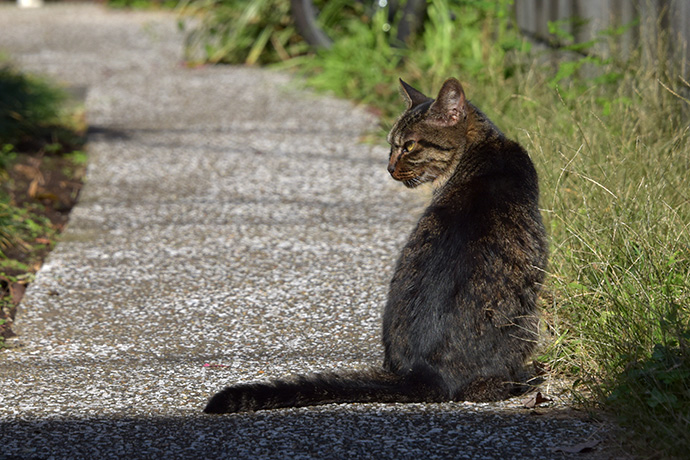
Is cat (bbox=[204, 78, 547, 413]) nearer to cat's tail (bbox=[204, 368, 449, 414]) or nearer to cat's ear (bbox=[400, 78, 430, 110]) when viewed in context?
cat's tail (bbox=[204, 368, 449, 414])

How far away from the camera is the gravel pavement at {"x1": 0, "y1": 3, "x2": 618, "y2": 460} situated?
2799mm

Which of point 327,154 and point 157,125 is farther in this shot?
point 157,125

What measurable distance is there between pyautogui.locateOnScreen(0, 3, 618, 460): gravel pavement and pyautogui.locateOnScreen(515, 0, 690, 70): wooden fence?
1.63 m

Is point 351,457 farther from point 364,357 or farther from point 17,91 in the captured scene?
point 17,91

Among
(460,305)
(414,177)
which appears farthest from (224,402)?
(414,177)

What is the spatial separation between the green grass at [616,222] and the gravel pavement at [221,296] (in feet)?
0.64

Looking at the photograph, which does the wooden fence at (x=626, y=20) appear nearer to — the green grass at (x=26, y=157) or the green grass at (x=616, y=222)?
the green grass at (x=616, y=222)

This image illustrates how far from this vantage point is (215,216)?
527 cm

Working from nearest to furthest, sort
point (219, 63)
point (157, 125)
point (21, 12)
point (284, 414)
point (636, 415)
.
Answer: point (636, 415)
point (284, 414)
point (157, 125)
point (219, 63)
point (21, 12)

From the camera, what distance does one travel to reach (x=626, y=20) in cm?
555

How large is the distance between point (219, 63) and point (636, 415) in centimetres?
775

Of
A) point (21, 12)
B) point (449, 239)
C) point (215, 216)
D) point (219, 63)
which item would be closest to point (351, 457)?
point (449, 239)

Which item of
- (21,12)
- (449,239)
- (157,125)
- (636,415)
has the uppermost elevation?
(449,239)

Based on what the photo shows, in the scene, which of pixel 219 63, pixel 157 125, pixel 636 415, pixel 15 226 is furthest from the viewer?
pixel 219 63
